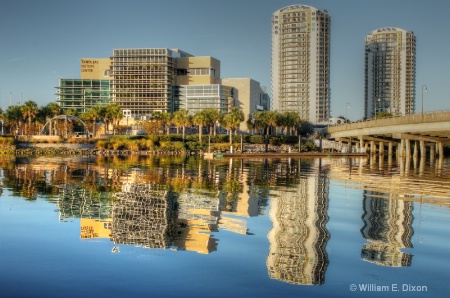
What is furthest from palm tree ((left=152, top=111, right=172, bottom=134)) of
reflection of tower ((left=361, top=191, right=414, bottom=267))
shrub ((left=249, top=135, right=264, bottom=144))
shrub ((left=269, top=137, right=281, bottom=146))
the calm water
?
reflection of tower ((left=361, top=191, right=414, bottom=267))

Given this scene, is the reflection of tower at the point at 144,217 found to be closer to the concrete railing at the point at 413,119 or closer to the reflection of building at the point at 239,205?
the reflection of building at the point at 239,205

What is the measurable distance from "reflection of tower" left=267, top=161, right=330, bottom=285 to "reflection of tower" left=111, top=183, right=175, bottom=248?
4.73 meters

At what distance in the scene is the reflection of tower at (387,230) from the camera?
2023 centimetres

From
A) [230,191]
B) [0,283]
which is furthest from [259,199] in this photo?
[0,283]

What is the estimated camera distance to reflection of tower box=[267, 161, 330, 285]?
18.1 metres

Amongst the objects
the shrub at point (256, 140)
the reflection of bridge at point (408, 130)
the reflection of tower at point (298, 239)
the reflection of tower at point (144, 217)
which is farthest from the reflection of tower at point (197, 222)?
the shrub at point (256, 140)

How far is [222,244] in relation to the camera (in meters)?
22.2

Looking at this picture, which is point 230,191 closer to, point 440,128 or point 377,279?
point 377,279

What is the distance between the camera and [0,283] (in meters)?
17.0

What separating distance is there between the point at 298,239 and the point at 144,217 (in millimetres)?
8485

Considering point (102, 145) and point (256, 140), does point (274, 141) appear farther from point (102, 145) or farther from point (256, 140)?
point (102, 145)

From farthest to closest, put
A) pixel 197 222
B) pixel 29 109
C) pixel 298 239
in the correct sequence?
pixel 29 109
pixel 197 222
pixel 298 239

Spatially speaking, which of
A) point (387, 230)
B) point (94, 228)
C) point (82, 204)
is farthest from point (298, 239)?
point (82, 204)

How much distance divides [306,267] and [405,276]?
10.5 feet
